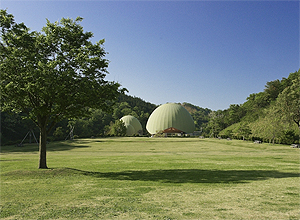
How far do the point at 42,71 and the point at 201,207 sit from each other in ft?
39.2

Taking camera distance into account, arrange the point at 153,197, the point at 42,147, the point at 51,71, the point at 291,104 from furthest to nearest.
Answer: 1. the point at 291,104
2. the point at 42,147
3. the point at 51,71
4. the point at 153,197

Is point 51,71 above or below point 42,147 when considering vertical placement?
above

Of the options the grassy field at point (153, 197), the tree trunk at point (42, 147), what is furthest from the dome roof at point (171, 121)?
the grassy field at point (153, 197)

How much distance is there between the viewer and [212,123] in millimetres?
91812

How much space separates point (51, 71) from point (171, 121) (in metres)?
105

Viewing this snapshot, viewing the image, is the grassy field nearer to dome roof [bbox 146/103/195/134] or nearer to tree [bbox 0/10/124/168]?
tree [bbox 0/10/124/168]

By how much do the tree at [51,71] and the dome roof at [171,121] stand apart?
96658 mm

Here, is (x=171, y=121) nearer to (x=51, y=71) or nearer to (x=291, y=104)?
(x=291, y=104)

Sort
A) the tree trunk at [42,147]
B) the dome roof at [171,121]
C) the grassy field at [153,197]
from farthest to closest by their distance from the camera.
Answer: the dome roof at [171,121] < the tree trunk at [42,147] < the grassy field at [153,197]

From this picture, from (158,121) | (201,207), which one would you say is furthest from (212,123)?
(201,207)

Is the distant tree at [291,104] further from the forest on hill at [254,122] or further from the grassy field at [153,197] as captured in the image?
the grassy field at [153,197]

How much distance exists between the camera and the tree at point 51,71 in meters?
14.9

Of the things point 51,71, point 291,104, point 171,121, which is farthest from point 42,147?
point 171,121

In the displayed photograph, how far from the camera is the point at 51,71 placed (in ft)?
48.6
